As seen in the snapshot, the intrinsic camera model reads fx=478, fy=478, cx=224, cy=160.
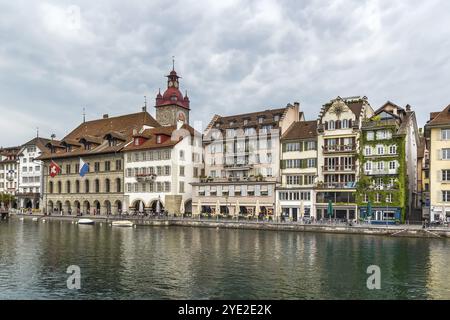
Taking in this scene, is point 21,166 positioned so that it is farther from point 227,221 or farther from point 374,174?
point 374,174

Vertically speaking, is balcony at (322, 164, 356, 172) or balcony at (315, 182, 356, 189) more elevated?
balcony at (322, 164, 356, 172)

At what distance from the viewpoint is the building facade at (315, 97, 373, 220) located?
3036 inches

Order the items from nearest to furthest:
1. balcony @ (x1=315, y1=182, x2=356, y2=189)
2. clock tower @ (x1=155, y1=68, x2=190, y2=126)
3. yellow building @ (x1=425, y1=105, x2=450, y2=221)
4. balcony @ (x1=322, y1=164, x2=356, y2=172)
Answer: yellow building @ (x1=425, y1=105, x2=450, y2=221), balcony @ (x1=315, y1=182, x2=356, y2=189), balcony @ (x1=322, y1=164, x2=356, y2=172), clock tower @ (x1=155, y1=68, x2=190, y2=126)

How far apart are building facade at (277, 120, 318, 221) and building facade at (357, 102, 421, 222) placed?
867cm

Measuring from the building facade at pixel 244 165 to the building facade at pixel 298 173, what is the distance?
5.22 feet

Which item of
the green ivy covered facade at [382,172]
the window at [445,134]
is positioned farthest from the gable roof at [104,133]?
the window at [445,134]

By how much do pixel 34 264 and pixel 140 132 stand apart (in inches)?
2756

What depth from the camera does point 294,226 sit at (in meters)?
69.2

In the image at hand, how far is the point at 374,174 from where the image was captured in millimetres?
74938

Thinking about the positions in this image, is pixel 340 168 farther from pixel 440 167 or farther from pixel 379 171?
pixel 440 167

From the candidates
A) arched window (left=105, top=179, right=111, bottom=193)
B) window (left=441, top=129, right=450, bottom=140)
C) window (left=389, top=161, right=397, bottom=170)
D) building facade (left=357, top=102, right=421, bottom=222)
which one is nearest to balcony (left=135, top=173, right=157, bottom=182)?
arched window (left=105, top=179, right=111, bottom=193)

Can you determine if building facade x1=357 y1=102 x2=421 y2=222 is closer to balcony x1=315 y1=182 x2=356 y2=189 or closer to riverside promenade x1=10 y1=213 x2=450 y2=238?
balcony x1=315 y1=182 x2=356 y2=189

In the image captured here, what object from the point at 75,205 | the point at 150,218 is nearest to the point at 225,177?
the point at 150,218

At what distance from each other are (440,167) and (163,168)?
49.8 metres
